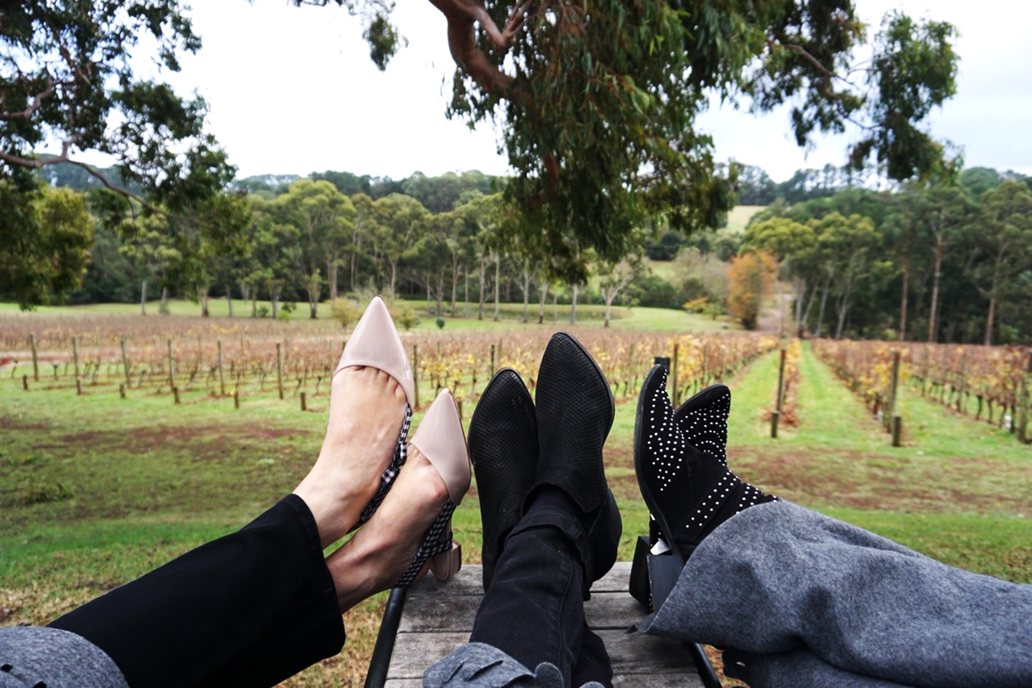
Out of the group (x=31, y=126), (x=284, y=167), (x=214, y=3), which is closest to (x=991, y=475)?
(x=284, y=167)

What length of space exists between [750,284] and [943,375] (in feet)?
3.48

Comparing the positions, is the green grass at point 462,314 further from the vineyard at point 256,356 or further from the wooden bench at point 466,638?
the wooden bench at point 466,638

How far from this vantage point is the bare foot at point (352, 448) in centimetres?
84

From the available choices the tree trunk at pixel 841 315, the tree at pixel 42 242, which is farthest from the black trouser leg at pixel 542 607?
the tree trunk at pixel 841 315

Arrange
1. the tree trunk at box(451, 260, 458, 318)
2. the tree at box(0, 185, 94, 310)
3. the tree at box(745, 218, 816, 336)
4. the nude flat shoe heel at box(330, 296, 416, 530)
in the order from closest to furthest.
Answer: the nude flat shoe heel at box(330, 296, 416, 530) → the tree at box(0, 185, 94, 310) → the tree trunk at box(451, 260, 458, 318) → the tree at box(745, 218, 816, 336)

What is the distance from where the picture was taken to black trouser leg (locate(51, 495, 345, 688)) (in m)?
0.56

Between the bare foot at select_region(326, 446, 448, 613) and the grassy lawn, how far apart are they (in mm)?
861

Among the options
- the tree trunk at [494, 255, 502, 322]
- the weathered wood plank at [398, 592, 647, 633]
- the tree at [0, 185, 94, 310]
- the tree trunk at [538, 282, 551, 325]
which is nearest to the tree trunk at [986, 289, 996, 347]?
the tree trunk at [538, 282, 551, 325]

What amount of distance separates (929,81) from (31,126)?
347cm

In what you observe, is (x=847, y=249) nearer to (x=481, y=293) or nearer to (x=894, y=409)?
(x=894, y=409)

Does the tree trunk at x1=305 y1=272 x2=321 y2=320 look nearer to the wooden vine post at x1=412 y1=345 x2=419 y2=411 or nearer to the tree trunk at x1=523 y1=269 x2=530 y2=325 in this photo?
the wooden vine post at x1=412 y1=345 x2=419 y2=411

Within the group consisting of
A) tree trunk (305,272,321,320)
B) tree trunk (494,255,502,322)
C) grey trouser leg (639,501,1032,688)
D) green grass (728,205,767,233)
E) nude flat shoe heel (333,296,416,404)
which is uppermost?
green grass (728,205,767,233)

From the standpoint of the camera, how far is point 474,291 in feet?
9.04

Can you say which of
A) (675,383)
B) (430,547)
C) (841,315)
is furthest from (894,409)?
(430,547)
